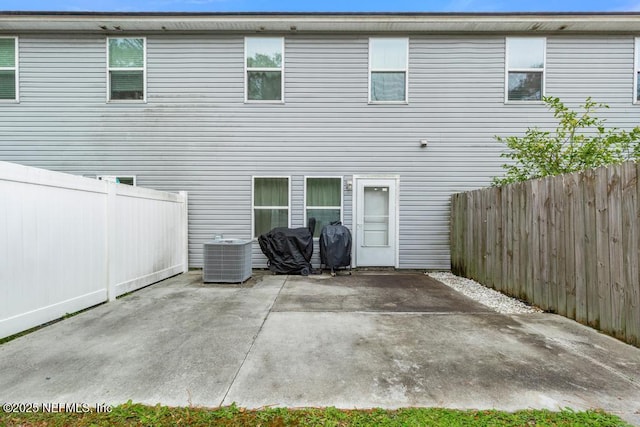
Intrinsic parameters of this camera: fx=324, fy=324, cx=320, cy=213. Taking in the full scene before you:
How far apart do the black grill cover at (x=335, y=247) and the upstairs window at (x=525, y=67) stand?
4.76 meters

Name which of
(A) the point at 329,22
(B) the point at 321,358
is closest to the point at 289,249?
(B) the point at 321,358

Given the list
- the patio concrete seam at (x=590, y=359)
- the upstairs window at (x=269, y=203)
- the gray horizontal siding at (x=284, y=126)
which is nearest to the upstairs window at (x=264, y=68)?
the gray horizontal siding at (x=284, y=126)

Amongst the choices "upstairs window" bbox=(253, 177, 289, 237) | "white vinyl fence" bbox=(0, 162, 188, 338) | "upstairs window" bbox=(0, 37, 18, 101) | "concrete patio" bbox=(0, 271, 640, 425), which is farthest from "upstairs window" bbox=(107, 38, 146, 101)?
"concrete patio" bbox=(0, 271, 640, 425)

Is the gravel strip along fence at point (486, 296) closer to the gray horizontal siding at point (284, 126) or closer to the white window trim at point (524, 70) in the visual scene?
the gray horizontal siding at point (284, 126)

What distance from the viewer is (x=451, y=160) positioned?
7.16m

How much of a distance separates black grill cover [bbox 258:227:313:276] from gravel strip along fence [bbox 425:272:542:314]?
262 centimetres

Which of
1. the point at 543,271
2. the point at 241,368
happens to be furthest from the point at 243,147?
the point at 543,271

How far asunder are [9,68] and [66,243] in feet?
20.1

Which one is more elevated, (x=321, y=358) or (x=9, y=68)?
(x=9, y=68)

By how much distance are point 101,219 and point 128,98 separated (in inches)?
158

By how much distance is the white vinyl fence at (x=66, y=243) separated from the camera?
3.19 meters

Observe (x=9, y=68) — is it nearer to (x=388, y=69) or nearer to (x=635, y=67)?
(x=388, y=69)

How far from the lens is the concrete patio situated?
217 cm

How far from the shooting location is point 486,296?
494cm
